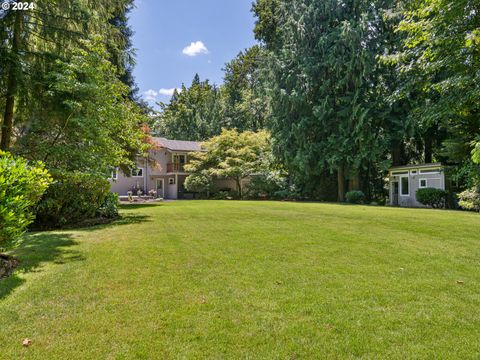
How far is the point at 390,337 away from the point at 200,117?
4676 centimetres

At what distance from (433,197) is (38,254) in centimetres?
2029

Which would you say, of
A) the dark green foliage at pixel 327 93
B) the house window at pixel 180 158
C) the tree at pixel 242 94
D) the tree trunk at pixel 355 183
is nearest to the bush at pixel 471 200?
the dark green foliage at pixel 327 93

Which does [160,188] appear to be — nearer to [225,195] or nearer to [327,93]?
[225,195]

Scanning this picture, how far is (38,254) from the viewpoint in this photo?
19.6 ft

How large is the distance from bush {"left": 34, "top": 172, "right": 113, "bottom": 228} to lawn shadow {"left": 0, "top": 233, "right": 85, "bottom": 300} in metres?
1.20

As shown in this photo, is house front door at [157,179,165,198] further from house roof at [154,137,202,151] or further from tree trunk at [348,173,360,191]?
tree trunk at [348,173,360,191]

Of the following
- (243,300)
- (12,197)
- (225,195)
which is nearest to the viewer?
(243,300)

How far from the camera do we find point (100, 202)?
11.0 meters

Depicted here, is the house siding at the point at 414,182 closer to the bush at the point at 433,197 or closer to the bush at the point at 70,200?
the bush at the point at 433,197

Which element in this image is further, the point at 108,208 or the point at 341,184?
the point at 341,184

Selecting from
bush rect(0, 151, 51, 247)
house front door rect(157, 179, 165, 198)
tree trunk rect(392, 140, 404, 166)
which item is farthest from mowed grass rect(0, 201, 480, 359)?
house front door rect(157, 179, 165, 198)

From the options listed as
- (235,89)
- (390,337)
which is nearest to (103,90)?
(390,337)

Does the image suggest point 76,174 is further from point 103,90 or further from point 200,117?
point 200,117

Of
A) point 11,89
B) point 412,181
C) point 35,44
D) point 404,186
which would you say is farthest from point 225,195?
point 11,89
